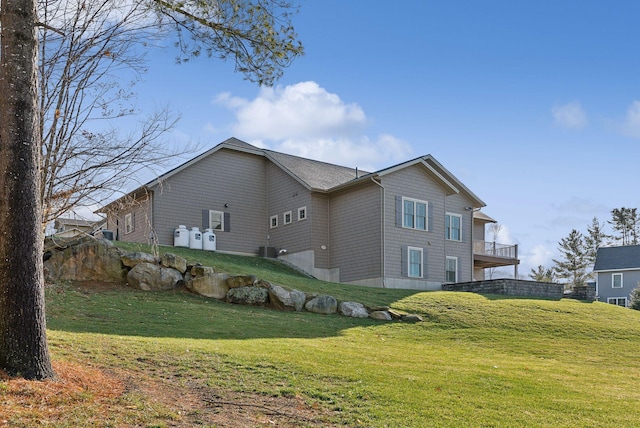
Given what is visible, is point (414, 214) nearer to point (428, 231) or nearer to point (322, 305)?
point (428, 231)

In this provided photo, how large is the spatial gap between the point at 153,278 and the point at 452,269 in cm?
1634

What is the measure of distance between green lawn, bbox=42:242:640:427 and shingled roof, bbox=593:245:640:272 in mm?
27403

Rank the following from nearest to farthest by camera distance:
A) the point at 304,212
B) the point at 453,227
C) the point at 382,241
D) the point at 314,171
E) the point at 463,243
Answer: the point at 382,241
the point at 304,212
the point at 453,227
the point at 463,243
the point at 314,171

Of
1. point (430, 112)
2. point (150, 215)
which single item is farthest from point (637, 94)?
point (150, 215)

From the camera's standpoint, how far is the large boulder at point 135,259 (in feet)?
60.7

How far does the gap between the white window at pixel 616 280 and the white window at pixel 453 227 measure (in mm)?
22571

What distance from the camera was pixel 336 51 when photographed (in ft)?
58.3

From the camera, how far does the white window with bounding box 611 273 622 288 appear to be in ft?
153

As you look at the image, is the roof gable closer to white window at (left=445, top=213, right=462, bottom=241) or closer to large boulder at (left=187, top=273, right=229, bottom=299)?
white window at (left=445, top=213, right=462, bottom=241)

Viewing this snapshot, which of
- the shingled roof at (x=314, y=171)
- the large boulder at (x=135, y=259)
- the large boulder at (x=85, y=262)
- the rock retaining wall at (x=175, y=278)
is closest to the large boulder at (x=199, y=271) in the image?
the rock retaining wall at (x=175, y=278)

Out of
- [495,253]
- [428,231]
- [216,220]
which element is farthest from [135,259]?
[495,253]

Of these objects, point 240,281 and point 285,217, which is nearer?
point 240,281

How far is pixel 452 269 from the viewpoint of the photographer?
98.5 ft

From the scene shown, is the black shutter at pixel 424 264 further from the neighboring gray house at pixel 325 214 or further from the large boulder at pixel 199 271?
the large boulder at pixel 199 271
